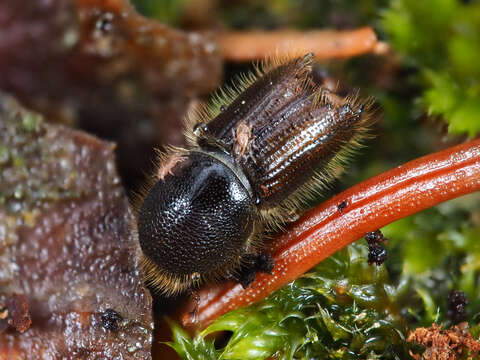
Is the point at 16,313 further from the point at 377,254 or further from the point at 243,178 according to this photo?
the point at 377,254

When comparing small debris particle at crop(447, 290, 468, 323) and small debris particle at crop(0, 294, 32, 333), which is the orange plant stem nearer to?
small debris particle at crop(447, 290, 468, 323)

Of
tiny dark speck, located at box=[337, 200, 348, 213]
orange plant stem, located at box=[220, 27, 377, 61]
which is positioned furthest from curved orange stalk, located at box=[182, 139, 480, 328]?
orange plant stem, located at box=[220, 27, 377, 61]

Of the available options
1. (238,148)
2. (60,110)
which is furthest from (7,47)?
(238,148)

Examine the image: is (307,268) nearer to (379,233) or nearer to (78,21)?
(379,233)

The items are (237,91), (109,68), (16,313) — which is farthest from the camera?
(109,68)

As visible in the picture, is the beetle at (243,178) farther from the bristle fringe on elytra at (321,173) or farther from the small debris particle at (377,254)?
the small debris particle at (377,254)

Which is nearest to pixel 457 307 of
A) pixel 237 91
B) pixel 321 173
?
pixel 321 173
